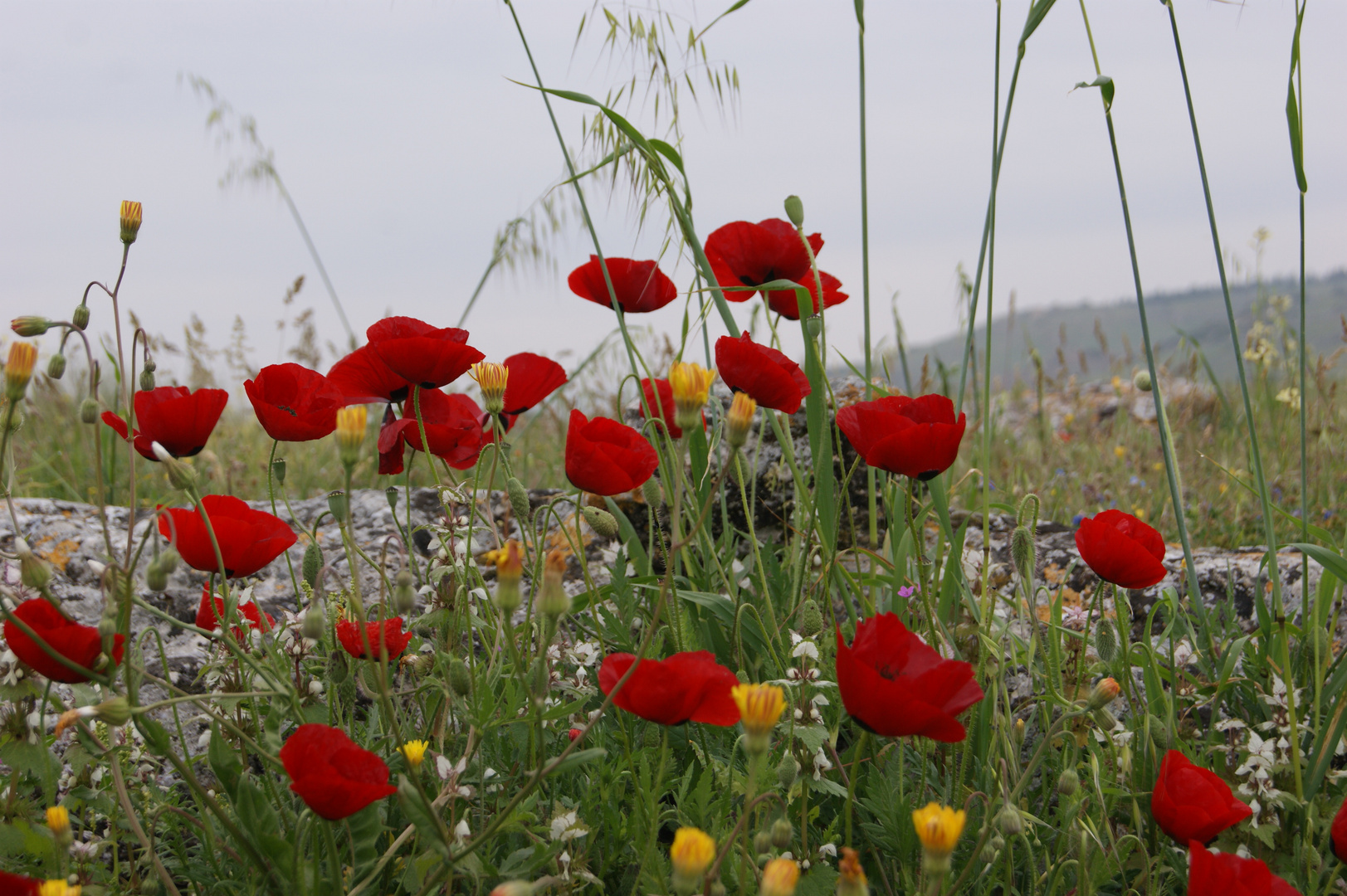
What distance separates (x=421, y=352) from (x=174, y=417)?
0.35 meters

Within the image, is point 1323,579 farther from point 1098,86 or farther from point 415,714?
point 415,714

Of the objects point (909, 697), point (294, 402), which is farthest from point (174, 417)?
point (909, 697)

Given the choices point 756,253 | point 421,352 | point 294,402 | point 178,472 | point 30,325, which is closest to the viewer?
point 178,472

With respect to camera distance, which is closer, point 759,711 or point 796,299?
point 759,711

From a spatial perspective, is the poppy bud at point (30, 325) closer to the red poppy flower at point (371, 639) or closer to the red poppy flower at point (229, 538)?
the red poppy flower at point (229, 538)

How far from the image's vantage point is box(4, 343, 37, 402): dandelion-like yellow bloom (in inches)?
33.8

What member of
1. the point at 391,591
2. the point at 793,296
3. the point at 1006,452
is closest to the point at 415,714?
the point at 391,591

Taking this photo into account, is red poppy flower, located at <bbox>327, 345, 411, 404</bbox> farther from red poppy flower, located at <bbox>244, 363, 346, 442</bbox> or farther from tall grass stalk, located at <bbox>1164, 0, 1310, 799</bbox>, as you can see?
tall grass stalk, located at <bbox>1164, 0, 1310, 799</bbox>

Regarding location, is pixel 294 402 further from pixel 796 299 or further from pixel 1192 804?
pixel 1192 804

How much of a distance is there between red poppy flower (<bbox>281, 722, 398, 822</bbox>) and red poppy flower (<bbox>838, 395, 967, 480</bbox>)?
2.29 feet

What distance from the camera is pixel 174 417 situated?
46.1 inches

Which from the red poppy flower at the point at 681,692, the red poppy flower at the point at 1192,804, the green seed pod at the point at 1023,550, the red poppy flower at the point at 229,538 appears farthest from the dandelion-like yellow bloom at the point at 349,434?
the red poppy flower at the point at 1192,804

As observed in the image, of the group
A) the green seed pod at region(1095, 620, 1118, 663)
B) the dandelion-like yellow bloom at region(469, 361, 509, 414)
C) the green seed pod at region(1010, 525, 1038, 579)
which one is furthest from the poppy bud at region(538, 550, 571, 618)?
the green seed pod at region(1095, 620, 1118, 663)

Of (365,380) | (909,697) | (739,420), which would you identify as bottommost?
(909,697)
